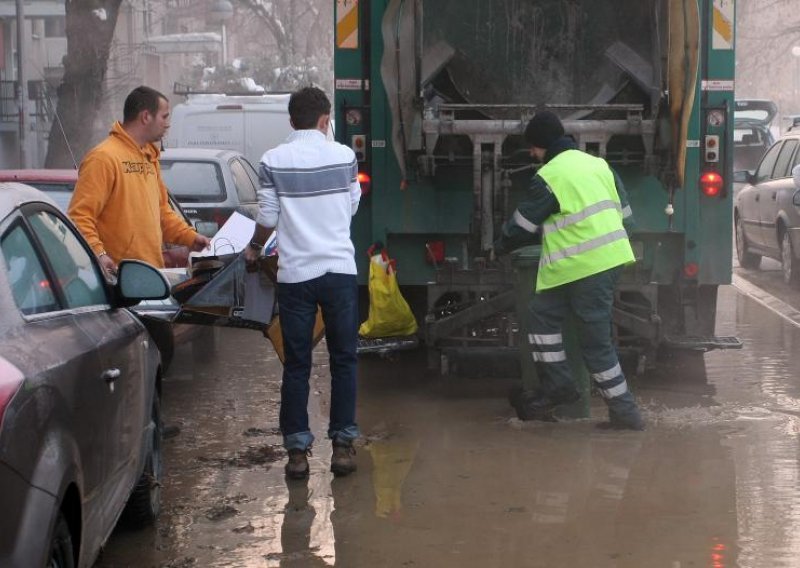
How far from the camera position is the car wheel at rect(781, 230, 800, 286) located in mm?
14942

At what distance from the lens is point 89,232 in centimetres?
694

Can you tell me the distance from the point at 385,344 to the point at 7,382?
221 inches

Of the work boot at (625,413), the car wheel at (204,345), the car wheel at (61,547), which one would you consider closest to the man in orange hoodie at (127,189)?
the work boot at (625,413)

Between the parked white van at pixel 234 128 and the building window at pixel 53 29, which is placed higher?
the building window at pixel 53 29

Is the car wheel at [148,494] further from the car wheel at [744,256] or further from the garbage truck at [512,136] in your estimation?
the car wheel at [744,256]

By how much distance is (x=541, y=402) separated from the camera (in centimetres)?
785

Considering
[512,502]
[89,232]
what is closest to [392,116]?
[89,232]

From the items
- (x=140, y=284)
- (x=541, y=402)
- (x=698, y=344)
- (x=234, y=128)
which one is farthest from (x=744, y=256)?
(x=140, y=284)

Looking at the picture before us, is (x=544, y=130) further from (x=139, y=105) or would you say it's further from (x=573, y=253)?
(x=139, y=105)

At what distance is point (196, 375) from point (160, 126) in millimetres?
3083

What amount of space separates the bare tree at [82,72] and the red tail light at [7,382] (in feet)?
65.4

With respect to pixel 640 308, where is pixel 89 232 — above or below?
above

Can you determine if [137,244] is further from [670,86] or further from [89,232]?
[670,86]

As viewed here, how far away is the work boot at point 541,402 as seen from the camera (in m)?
7.80
